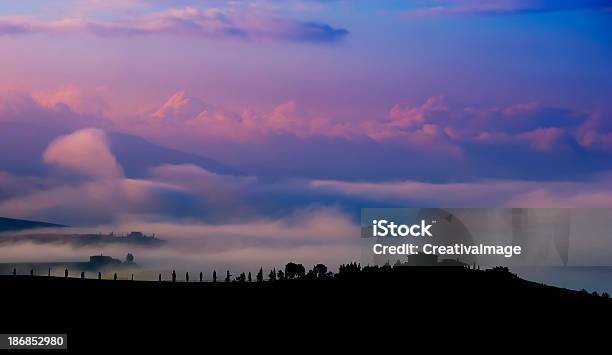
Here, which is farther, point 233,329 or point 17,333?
point 233,329

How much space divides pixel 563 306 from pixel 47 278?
62.2 m

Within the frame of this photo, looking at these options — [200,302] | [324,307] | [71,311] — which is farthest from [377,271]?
[71,311]

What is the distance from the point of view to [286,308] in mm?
112688

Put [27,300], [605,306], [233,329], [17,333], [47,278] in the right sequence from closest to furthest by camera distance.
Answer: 1. [17,333]
2. [233,329]
3. [27,300]
4. [605,306]
5. [47,278]

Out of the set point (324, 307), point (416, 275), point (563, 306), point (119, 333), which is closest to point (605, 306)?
point (563, 306)

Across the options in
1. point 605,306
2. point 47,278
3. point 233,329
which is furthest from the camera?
point 47,278

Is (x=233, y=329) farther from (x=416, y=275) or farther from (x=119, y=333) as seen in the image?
(x=416, y=275)

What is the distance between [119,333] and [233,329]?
11.7 meters

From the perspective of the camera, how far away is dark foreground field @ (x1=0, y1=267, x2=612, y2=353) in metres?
99.1

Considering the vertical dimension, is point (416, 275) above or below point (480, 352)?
above

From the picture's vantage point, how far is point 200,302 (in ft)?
373

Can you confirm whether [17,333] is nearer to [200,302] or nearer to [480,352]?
[200,302]

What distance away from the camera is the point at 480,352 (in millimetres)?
96438

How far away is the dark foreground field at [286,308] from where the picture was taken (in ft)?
325
